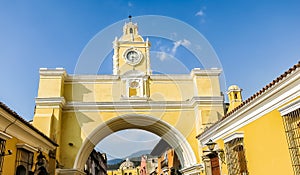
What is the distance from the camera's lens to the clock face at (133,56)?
49.4ft

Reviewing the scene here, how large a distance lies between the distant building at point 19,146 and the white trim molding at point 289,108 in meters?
5.43

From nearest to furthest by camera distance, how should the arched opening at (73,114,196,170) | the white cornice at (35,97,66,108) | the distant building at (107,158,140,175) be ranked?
the white cornice at (35,97,66,108)
the arched opening at (73,114,196,170)
the distant building at (107,158,140,175)

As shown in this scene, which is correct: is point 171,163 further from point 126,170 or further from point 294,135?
point 126,170

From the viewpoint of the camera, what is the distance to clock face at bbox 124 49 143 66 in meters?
15.1

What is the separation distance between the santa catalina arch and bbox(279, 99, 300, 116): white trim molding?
22.9 feet

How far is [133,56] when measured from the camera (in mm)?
15352

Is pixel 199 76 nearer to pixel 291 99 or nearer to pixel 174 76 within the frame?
pixel 174 76

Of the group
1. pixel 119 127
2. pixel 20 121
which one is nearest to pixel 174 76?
pixel 119 127

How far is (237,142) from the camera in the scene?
25.9 ft

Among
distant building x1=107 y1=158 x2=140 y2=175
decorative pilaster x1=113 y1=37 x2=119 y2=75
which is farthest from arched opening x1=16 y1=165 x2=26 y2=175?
distant building x1=107 y1=158 x2=140 y2=175

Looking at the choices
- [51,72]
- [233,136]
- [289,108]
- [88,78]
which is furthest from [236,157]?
[51,72]

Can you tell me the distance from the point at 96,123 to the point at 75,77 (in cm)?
232

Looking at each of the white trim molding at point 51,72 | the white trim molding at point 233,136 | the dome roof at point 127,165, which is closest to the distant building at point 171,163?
the white trim molding at point 51,72

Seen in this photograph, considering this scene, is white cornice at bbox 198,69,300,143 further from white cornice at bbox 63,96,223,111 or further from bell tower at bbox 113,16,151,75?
bell tower at bbox 113,16,151,75
